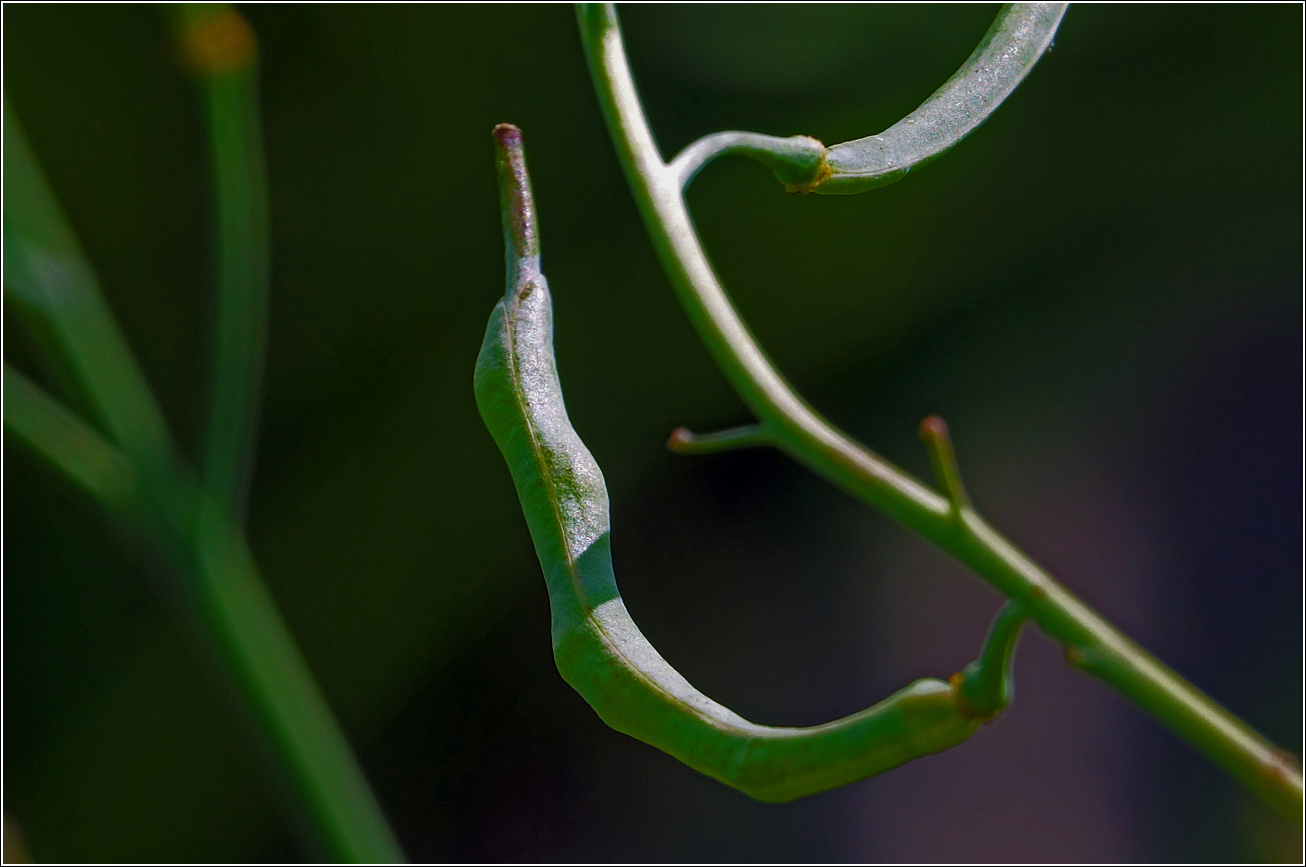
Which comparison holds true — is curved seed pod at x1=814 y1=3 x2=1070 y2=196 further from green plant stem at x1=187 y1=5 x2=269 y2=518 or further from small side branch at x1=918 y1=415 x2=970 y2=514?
green plant stem at x1=187 y1=5 x2=269 y2=518

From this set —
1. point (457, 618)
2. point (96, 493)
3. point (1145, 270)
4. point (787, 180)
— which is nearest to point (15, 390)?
point (96, 493)

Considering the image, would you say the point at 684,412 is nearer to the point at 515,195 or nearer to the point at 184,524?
the point at 184,524

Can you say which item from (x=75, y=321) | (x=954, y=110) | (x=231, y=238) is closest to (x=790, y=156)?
(x=954, y=110)

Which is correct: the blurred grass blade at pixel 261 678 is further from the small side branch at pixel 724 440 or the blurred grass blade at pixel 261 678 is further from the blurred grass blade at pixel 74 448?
the small side branch at pixel 724 440

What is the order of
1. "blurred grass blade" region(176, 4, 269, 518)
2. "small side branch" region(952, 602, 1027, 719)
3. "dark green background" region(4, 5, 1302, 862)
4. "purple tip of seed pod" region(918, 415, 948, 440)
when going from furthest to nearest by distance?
1. "dark green background" region(4, 5, 1302, 862)
2. "blurred grass blade" region(176, 4, 269, 518)
3. "purple tip of seed pod" region(918, 415, 948, 440)
4. "small side branch" region(952, 602, 1027, 719)

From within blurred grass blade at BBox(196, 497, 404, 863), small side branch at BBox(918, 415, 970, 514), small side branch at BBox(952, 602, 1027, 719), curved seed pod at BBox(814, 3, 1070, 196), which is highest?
curved seed pod at BBox(814, 3, 1070, 196)

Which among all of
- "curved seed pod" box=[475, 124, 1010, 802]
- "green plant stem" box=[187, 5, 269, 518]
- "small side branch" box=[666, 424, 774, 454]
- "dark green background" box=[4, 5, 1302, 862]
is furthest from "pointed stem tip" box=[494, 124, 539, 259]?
"dark green background" box=[4, 5, 1302, 862]

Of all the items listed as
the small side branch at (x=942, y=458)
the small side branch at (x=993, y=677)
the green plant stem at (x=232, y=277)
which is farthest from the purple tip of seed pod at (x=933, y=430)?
the green plant stem at (x=232, y=277)
